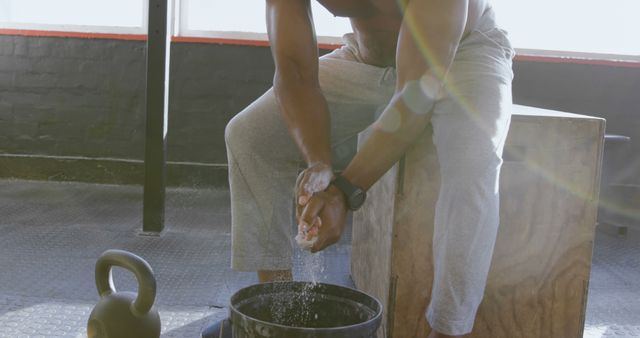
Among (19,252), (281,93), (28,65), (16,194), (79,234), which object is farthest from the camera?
(28,65)

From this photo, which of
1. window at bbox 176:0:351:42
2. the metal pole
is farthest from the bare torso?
window at bbox 176:0:351:42

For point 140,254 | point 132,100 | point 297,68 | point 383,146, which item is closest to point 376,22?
point 297,68

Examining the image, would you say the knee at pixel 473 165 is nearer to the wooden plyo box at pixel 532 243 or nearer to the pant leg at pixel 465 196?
the pant leg at pixel 465 196

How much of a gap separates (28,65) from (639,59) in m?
3.74

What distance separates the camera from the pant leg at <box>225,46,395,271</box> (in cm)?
145

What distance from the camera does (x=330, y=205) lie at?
102 cm

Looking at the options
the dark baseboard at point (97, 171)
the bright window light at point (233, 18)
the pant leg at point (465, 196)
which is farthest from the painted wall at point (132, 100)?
the pant leg at point (465, 196)

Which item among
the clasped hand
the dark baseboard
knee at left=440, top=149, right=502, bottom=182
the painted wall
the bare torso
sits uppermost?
the bare torso

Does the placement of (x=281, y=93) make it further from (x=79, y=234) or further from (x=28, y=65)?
(x=28, y=65)

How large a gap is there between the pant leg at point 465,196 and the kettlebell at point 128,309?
536 millimetres

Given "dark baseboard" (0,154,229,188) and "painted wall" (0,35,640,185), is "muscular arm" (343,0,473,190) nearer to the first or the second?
"painted wall" (0,35,640,185)

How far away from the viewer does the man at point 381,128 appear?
1.14 metres

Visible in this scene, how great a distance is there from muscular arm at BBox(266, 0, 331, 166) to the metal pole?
122 centimetres

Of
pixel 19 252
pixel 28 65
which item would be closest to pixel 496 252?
pixel 19 252
